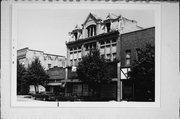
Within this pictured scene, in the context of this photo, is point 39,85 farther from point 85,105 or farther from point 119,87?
point 119,87

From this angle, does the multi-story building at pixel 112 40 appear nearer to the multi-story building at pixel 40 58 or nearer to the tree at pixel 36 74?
the multi-story building at pixel 40 58

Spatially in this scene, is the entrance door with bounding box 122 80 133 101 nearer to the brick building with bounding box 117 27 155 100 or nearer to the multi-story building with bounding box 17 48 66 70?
the brick building with bounding box 117 27 155 100

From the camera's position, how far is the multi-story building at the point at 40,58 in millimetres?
3469

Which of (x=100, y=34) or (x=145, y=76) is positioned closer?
(x=145, y=76)

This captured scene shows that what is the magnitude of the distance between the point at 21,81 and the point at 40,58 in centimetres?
45

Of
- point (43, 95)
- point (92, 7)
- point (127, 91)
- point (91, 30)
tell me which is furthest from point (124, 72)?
point (43, 95)

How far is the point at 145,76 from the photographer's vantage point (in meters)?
3.44

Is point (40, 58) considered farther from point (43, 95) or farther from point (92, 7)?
point (92, 7)

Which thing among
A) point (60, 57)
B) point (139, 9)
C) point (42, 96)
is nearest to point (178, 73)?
point (139, 9)

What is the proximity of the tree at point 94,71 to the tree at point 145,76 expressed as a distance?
44cm

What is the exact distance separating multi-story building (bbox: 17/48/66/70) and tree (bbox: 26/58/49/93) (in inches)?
2.2

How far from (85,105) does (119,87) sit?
1.94 ft

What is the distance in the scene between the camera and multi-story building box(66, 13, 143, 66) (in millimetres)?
3508

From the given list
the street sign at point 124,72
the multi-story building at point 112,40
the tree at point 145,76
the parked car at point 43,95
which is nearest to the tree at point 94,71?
the multi-story building at point 112,40
